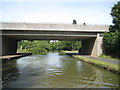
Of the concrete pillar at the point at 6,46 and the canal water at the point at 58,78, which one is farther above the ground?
the concrete pillar at the point at 6,46

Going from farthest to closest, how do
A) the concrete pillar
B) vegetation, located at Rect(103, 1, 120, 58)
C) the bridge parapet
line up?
the concrete pillar, the bridge parapet, vegetation, located at Rect(103, 1, 120, 58)

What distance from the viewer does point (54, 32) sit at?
87.7ft

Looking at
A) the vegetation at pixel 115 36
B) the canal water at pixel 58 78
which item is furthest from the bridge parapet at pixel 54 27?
the canal water at pixel 58 78

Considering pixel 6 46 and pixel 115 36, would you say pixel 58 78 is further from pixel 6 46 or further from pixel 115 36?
pixel 6 46

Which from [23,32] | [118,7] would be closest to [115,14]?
[118,7]

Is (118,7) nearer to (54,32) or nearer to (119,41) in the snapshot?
(119,41)

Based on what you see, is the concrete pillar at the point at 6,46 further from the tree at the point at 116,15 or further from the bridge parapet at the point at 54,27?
the tree at the point at 116,15

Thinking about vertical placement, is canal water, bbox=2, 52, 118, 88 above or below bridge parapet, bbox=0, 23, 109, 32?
below

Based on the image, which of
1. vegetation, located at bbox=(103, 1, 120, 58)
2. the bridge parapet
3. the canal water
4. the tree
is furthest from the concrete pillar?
the tree

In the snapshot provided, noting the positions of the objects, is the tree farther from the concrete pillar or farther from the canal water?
the concrete pillar

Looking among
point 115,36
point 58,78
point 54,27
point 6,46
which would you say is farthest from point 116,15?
point 6,46

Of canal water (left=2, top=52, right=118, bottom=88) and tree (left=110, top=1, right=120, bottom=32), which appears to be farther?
tree (left=110, top=1, right=120, bottom=32)

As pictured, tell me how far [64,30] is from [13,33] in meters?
9.87

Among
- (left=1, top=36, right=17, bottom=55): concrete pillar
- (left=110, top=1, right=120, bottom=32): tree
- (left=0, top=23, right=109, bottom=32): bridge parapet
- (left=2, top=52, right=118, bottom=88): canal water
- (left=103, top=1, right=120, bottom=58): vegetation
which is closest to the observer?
(left=2, top=52, right=118, bottom=88): canal water
